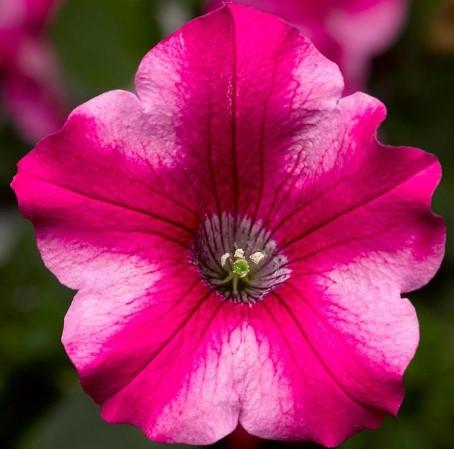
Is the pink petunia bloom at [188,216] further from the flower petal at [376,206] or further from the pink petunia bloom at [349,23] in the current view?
the pink petunia bloom at [349,23]

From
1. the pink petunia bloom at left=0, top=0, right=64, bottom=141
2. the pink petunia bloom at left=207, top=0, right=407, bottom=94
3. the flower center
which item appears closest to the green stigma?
the flower center

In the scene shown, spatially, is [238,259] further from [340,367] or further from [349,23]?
[349,23]

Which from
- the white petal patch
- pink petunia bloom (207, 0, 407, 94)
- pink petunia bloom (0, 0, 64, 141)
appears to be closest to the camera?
the white petal patch

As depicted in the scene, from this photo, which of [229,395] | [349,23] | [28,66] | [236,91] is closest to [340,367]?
[229,395]

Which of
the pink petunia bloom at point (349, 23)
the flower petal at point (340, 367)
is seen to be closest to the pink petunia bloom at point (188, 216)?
the flower petal at point (340, 367)

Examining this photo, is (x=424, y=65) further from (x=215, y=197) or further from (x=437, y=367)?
(x=215, y=197)

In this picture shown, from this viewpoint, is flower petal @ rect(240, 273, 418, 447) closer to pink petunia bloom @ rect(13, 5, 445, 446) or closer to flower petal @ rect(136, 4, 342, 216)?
pink petunia bloom @ rect(13, 5, 445, 446)

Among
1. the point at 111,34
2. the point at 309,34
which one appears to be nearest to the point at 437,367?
the point at 309,34

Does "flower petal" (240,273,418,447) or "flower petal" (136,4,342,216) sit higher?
"flower petal" (136,4,342,216)
